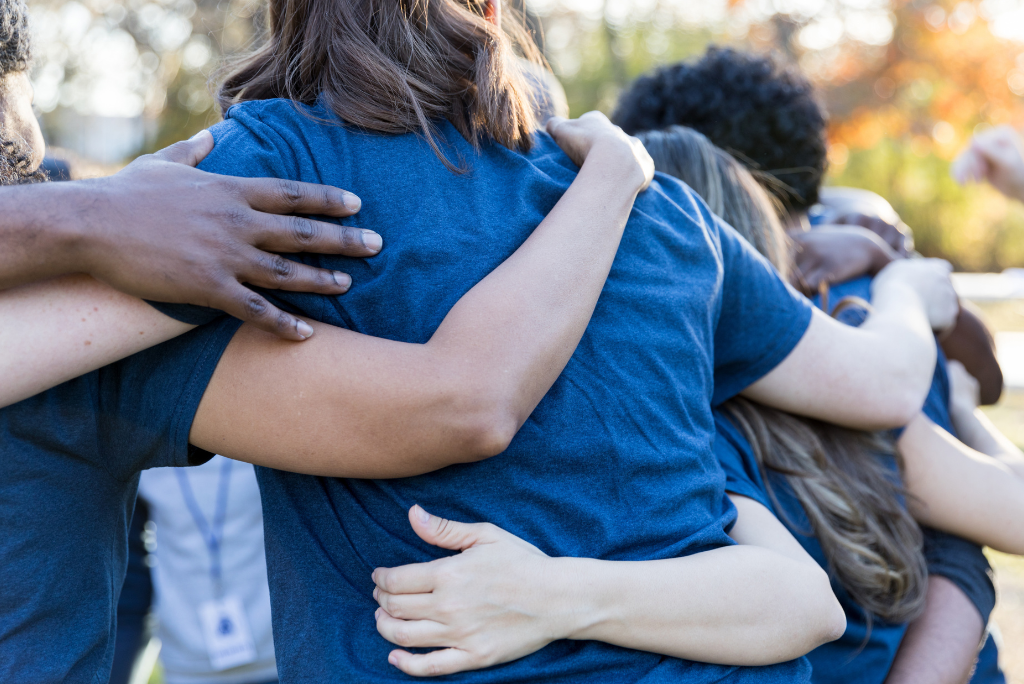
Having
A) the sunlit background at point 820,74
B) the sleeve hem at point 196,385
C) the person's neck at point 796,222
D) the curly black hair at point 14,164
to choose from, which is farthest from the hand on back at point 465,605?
the sunlit background at point 820,74

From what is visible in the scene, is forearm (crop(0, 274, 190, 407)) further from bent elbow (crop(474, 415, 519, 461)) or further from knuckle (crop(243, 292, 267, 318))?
bent elbow (crop(474, 415, 519, 461))

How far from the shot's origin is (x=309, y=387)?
1183mm

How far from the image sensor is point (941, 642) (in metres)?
2.00

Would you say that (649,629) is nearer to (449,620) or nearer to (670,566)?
(670,566)

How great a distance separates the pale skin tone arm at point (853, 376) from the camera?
1.75 m

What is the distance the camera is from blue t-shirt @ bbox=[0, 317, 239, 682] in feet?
3.94

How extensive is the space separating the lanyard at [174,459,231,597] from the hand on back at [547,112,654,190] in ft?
5.07

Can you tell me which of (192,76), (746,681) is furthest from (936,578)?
(192,76)

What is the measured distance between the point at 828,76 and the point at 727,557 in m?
20.9

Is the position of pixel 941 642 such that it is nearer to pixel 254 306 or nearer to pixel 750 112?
pixel 750 112

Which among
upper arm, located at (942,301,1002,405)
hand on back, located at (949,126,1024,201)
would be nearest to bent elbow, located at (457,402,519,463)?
upper arm, located at (942,301,1002,405)

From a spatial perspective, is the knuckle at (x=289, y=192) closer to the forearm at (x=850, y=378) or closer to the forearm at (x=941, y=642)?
the forearm at (x=850, y=378)

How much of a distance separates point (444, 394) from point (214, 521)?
1675mm

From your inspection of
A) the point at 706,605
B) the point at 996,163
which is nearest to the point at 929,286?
the point at 706,605
